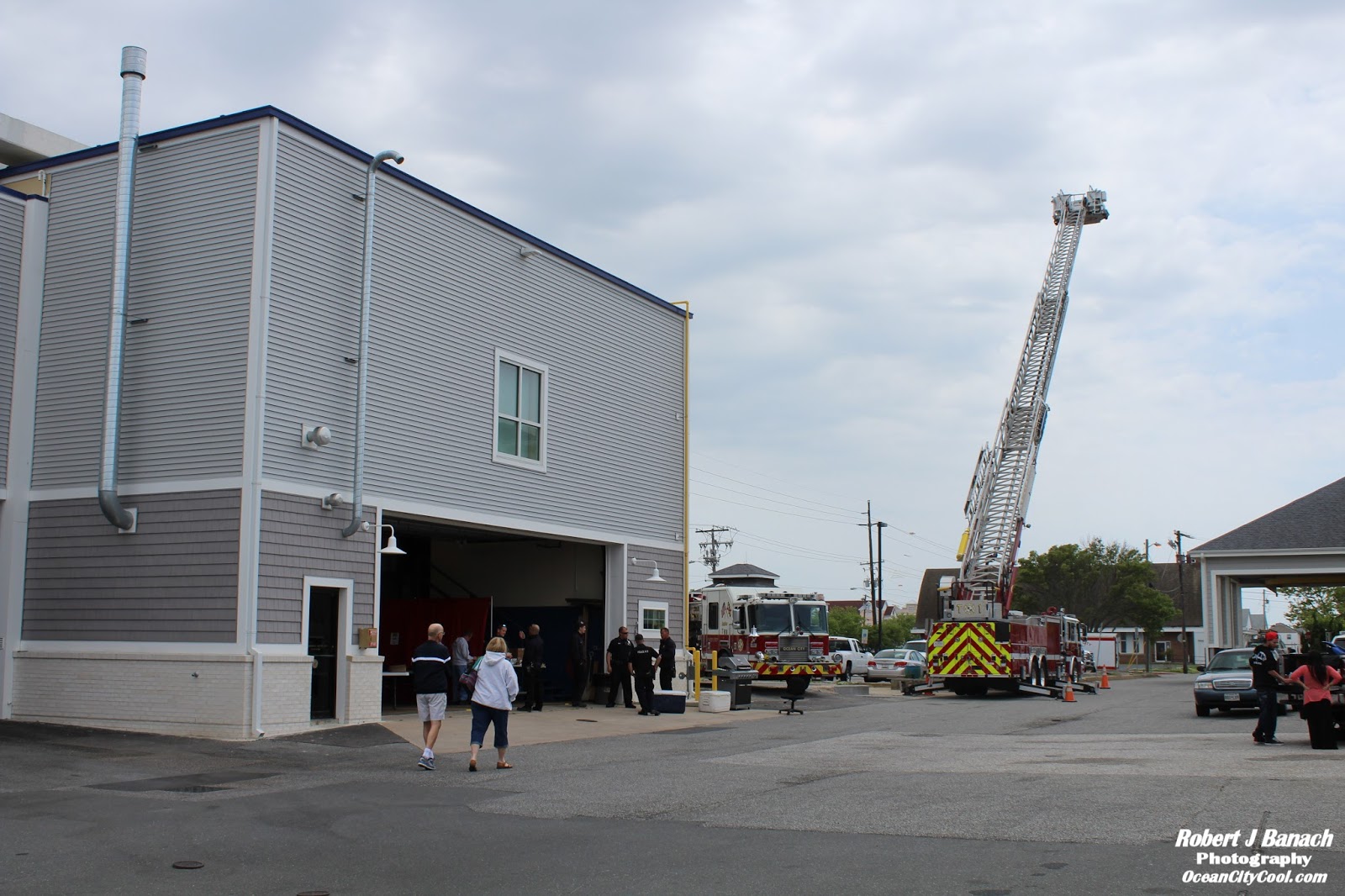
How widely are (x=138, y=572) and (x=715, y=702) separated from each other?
11.1 m

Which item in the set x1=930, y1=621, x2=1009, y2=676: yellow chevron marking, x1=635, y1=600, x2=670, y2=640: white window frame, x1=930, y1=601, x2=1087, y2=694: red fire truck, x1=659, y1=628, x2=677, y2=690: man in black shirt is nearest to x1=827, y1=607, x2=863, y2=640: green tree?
x1=930, y1=601, x2=1087, y2=694: red fire truck

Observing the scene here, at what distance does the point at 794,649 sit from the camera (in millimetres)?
32312

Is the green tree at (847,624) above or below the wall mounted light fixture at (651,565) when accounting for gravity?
below

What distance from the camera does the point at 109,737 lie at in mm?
16891

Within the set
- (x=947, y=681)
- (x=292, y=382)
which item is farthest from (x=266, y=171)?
(x=947, y=681)

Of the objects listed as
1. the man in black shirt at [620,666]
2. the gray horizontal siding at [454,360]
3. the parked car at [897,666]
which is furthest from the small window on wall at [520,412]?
the parked car at [897,666]

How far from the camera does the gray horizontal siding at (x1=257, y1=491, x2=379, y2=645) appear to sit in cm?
1744

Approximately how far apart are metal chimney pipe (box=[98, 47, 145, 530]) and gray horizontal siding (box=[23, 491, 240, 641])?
431 mm

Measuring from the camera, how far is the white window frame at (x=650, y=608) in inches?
1051

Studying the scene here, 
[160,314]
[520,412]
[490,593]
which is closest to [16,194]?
[160,314]

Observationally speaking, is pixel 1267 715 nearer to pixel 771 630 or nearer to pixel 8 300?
pixel 771 630

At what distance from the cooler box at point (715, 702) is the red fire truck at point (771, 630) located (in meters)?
6.73

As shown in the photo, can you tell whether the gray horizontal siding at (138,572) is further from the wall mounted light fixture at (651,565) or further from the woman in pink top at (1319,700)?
Result: the woman in pink top at (1319,700)

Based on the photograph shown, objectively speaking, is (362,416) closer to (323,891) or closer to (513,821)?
(513,821)
